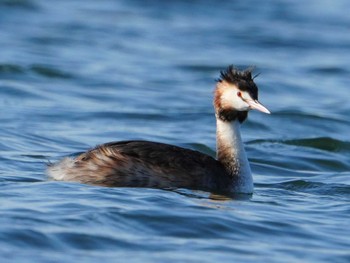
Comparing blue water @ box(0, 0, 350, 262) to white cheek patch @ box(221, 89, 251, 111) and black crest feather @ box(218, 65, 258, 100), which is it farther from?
black crest feather @ box(218, 65, 258, 100)

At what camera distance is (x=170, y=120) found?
17344 millimetres

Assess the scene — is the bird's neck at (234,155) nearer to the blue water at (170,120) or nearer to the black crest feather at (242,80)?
the blue water at (170,120)

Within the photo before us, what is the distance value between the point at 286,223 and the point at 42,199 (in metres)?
2.09

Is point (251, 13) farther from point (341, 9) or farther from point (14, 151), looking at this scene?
point (14, 151)

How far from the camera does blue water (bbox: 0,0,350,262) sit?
9867 mm

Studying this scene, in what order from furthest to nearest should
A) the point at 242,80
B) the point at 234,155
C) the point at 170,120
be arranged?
the point at 170,120 → the point at 234,155 → the point at 242,80

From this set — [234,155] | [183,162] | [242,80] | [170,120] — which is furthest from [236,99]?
[170,120]

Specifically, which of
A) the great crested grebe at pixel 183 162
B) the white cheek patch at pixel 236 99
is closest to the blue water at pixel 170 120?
the great crested grebe at pixel 183 162

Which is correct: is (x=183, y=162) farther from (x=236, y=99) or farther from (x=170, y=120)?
(x=170, y=120)

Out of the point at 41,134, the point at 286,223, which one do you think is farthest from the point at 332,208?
the point at 41,134

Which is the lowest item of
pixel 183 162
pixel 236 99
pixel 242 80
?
pixel 183 162

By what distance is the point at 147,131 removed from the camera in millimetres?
16281

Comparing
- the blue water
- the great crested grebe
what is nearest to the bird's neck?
the great crested grebe

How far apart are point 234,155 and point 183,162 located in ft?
2.15
